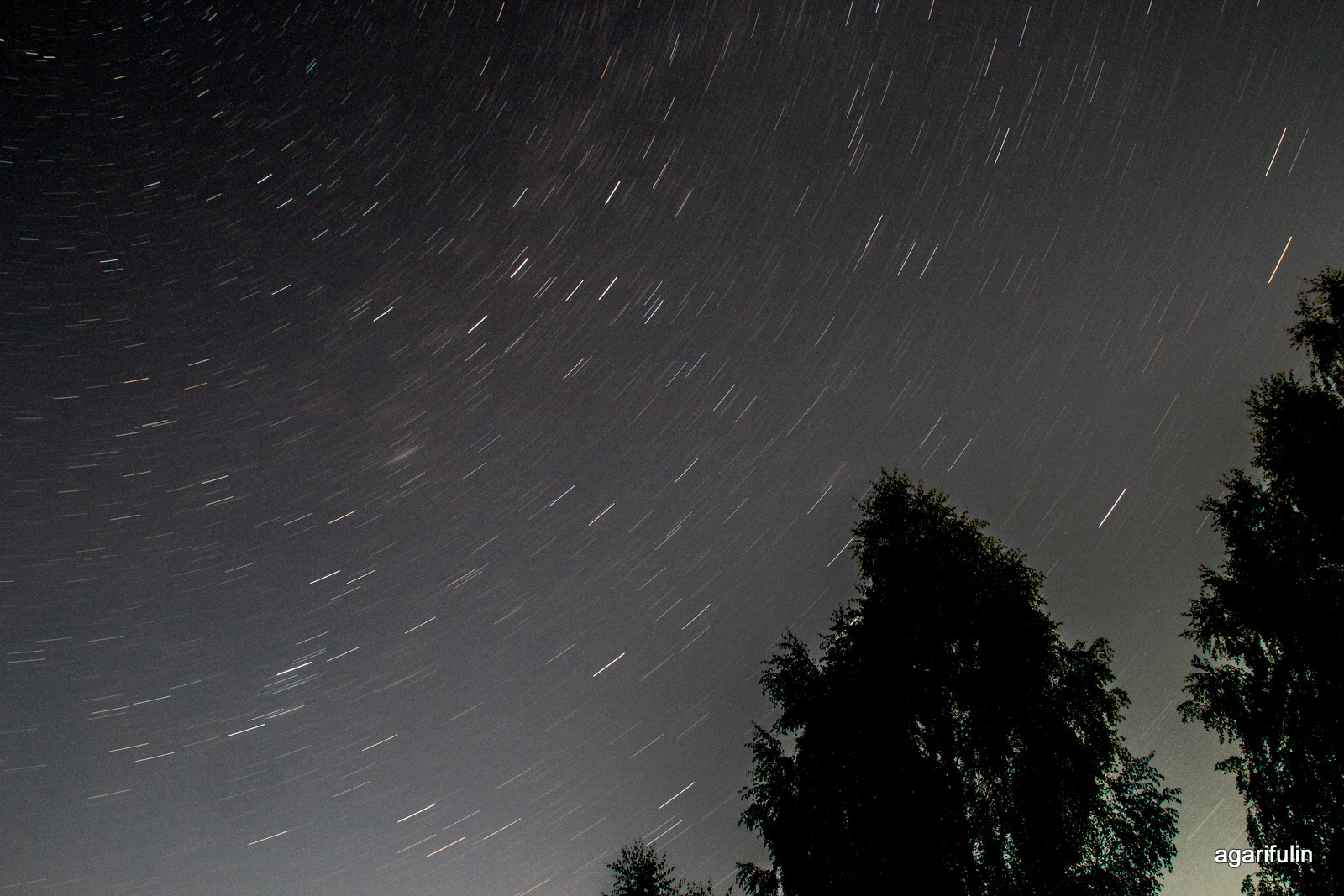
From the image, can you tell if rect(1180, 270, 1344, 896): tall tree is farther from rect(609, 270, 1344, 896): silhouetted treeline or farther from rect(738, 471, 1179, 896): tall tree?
rect(738, 471, 1179, 896): tall tree

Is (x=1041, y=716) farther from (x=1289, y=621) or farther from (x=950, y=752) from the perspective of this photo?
(x=1289, y=621)

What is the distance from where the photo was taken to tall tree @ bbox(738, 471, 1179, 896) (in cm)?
906

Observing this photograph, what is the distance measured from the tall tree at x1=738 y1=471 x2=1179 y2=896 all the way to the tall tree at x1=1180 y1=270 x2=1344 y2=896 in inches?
68.8

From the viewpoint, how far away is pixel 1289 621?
9.70 meters

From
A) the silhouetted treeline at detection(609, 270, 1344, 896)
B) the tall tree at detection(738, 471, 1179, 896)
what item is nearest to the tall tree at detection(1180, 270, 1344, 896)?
the silhouetted treeline at detection(609, 270, 1344, 896)

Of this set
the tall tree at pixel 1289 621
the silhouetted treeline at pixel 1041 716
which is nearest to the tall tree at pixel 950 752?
the silhouetted treeline at pixel 1041 716

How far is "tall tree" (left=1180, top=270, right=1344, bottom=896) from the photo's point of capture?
9.23 meters

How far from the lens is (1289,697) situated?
968 centimetres

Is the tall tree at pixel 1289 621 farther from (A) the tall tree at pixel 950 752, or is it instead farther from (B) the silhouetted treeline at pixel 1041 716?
(A) the tall tree at pixel 950 752

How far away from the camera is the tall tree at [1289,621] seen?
30.3ft

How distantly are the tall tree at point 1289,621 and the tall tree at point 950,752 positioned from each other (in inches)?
68.8

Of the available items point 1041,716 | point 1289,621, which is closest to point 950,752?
point 1041,716

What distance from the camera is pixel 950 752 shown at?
9.78 m

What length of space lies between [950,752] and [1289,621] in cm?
561
